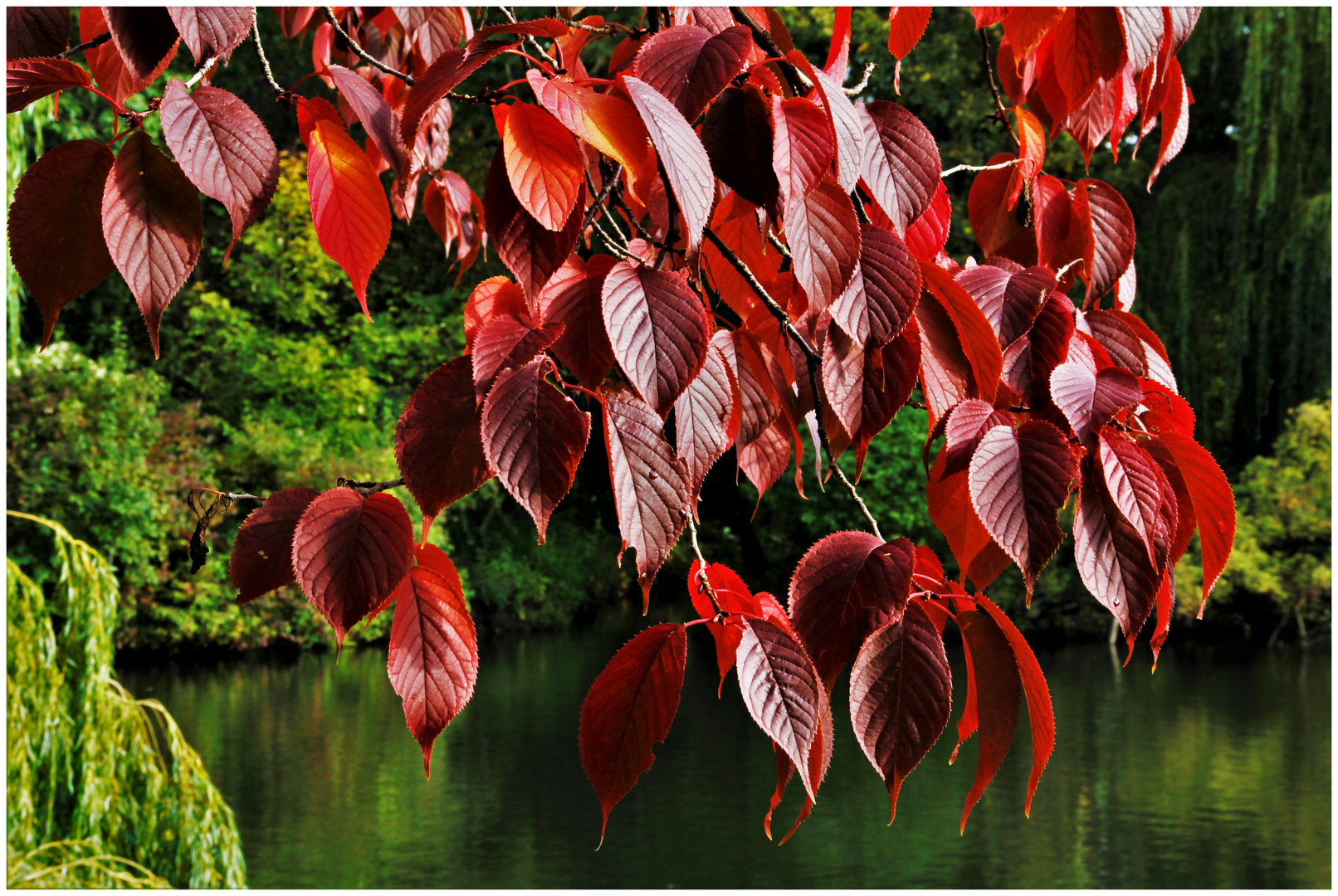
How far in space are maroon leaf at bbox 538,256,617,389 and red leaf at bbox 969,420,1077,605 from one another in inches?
6.5

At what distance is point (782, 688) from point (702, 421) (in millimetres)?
119

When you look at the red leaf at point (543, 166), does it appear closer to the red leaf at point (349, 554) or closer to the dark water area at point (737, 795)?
the red leaf at point (349, 554)

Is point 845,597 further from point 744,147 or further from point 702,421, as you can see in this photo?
point 744,147

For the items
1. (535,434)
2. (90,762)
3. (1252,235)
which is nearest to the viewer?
(535,434)

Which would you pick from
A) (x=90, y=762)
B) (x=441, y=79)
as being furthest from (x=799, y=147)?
(x=90, y=762)

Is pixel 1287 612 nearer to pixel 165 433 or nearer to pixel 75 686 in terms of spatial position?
pixel 165 433

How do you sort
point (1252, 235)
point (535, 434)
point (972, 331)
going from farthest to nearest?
point (1252, 235) → point (972, 331) → point (535, 434)

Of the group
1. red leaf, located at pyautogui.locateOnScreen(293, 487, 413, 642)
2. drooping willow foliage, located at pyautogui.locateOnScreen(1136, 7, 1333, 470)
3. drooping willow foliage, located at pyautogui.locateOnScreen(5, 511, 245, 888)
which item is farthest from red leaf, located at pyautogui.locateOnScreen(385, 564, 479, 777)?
drooping willow foliage, located at pyautogui.locateOnScreen(1136, 7, 1333, 470)

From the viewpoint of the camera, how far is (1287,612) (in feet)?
33.9

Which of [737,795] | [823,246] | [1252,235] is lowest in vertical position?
[737,795]

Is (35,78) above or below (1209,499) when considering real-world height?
above

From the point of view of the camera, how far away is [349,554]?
521mm

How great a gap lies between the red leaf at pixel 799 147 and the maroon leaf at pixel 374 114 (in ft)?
0.62

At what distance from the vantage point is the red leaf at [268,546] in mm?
556
